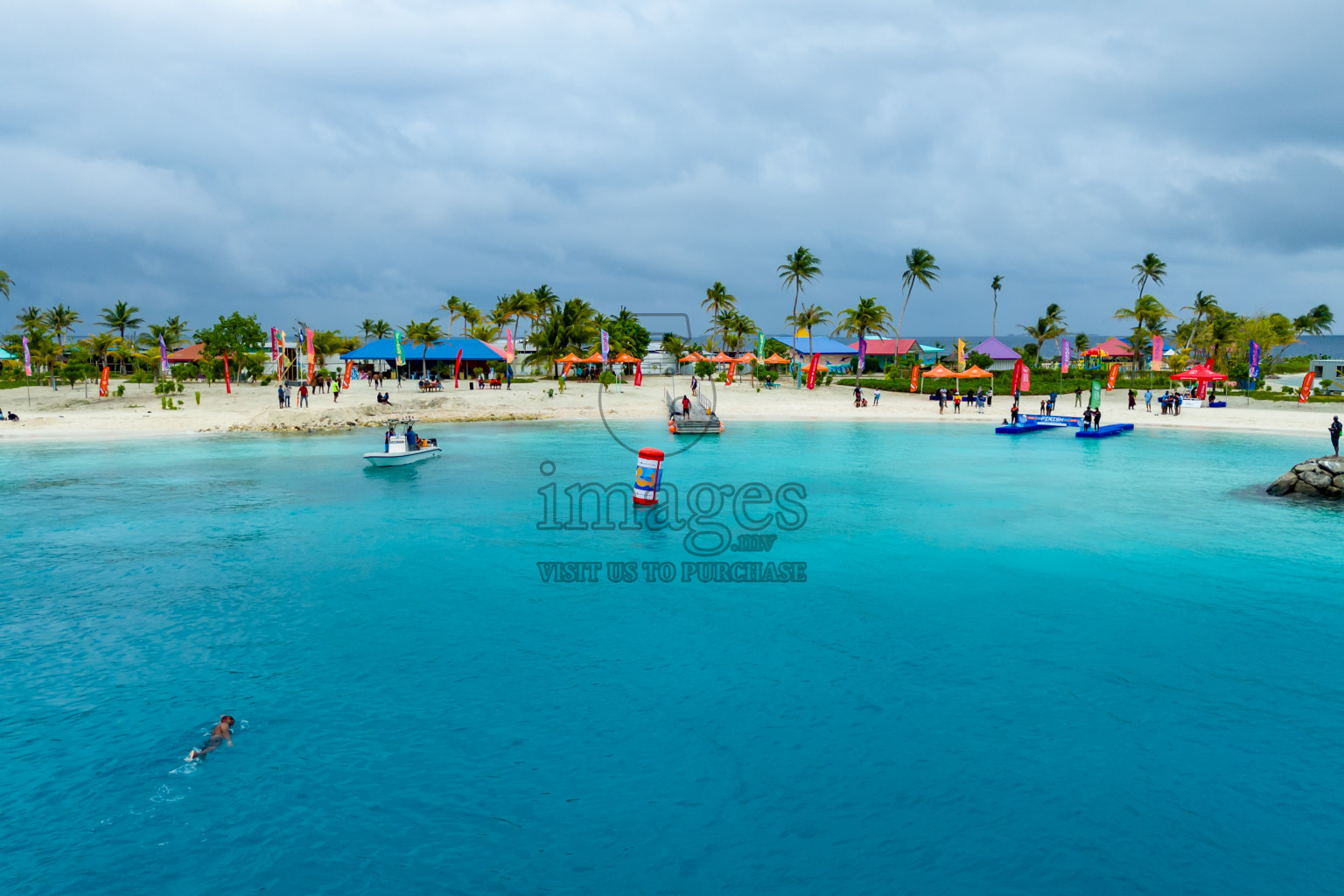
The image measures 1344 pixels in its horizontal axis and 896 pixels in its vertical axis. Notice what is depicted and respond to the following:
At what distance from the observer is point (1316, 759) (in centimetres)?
1095

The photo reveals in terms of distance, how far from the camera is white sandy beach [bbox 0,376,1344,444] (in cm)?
5369

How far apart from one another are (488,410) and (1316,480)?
52320 millimetres

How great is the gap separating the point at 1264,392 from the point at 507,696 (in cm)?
8061

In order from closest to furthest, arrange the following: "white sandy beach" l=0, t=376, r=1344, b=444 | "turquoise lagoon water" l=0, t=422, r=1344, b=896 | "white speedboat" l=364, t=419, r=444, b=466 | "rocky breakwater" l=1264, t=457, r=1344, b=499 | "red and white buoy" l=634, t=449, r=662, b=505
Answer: "turquoise lagoon water" l=0, t=422, r=1344, b=896 < "red and white buoy" l=634, t=449, r=662, b=505 < "rocky breakwater" l=1264, t=457, r=1344, b=499 < "white speedboat" l=364, t=419, r=444, b=466 < "white sandy beach" l=0, t=376, r=1344, b=444

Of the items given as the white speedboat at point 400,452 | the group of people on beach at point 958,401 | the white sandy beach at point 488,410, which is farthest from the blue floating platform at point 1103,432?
the white speedboat at point 400,452

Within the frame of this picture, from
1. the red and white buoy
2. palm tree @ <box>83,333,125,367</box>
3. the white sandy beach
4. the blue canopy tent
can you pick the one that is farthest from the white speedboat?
palm tree @ <box>83,333,125,367</box>

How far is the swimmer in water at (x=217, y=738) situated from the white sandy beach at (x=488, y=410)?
151 ft

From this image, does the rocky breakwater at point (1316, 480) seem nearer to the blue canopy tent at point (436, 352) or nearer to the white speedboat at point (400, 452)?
the white speedboat at point (400, 452)

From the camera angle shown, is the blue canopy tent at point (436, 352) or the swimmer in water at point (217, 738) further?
the blue canopy tent at point (436, 352)

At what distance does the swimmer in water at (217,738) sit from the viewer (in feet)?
36.6

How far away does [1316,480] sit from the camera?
96.7 feet

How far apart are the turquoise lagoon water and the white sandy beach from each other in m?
31.4

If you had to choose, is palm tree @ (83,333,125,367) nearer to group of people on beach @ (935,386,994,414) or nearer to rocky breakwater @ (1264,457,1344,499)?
group of people on beach @ (935,386,994,414)

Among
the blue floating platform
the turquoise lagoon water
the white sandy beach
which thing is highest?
the white sandy beach
